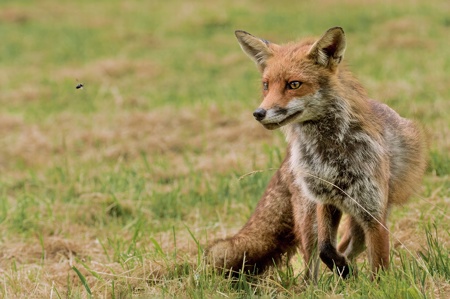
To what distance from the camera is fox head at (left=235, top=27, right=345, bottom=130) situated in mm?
4203

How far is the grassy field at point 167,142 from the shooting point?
456 centimetres

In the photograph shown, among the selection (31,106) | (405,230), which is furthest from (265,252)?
(31,106)

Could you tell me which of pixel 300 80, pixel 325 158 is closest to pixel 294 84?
pixel 300 80

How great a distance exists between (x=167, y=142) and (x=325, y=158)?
4.97 m

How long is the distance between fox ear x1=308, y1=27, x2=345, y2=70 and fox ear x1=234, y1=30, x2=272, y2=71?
356mm

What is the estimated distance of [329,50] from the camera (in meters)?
4.45

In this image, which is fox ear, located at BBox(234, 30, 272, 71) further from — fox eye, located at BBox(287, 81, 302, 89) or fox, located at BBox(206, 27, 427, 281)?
fox eye, located at BBox(287, 81, 302, 89)

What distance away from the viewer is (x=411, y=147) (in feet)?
15.9

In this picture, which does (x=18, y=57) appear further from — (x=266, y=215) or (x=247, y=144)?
(x=266, y=215)

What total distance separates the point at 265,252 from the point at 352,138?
3.12ft

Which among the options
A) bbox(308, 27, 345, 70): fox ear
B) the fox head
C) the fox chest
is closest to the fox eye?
the fox head

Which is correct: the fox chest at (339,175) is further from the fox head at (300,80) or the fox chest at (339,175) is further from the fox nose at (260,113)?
the fox nose at (260,113)

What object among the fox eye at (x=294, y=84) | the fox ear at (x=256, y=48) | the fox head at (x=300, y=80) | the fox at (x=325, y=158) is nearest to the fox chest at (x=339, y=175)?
the fox at (x=325, y=158)

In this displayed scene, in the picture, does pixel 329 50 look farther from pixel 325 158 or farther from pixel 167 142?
pixel 167 142
